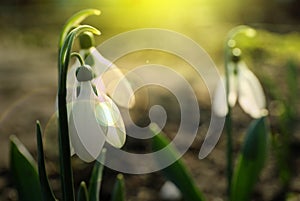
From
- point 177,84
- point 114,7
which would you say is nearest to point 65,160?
point 177,84

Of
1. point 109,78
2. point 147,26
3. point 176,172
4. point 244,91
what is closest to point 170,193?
point 244,91

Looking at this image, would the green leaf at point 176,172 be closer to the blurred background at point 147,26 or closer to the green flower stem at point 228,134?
the green flower stem at point 228,134

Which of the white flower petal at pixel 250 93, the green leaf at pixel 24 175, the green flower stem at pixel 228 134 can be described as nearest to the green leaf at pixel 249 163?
the green flower stem at pixel 228 134

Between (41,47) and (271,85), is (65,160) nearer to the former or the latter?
(271,85)

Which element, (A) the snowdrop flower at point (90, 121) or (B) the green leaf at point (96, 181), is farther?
(B) the green leaf at point (96, 181)

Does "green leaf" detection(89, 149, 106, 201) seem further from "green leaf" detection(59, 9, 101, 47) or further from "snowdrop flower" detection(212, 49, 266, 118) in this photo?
"snowdrop flower" detection(212, 49, 266, 118)

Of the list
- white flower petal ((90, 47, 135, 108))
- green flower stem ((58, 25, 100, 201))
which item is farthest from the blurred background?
green flower stem ((58, 25, 100, 201))

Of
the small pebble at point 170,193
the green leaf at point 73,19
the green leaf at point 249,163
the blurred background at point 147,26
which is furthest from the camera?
the blurred background at point 147,26
